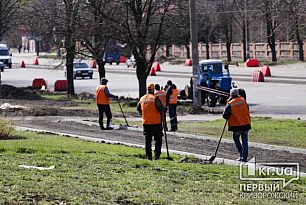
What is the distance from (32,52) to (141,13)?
104392 millimetres

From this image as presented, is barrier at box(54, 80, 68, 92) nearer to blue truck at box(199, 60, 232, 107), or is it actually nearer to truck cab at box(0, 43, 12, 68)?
blue truck at box(199, 60, 232, 107)

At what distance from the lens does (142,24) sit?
3456 centimetres

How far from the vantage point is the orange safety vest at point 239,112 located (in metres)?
15.9

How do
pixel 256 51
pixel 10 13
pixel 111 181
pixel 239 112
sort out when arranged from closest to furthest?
pixel 111 181 → pixel 239 112 → pixel 10 13 → pixel 256 51

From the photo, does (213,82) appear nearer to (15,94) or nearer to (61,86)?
(15,94)

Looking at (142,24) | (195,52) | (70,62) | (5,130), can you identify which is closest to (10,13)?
(70,62)

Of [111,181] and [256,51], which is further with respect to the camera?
[256,51]

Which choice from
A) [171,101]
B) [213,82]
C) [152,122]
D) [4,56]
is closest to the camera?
[152,122]

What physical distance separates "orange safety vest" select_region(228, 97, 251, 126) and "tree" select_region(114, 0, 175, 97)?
733 inches

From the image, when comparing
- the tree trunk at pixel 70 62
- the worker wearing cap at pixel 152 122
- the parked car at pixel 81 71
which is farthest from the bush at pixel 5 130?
the parked car at pixel 81 71

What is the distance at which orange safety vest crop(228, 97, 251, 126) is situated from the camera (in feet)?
52.2

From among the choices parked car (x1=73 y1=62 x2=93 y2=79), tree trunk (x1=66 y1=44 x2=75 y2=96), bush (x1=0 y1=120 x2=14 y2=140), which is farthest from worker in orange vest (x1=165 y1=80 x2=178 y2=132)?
parked car (x1=73 y1=62 x2=93 y2=79)

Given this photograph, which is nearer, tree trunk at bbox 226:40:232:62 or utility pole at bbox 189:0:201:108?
utility pole at bbox 189:0:201:108

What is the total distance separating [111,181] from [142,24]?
24412 millimetres
